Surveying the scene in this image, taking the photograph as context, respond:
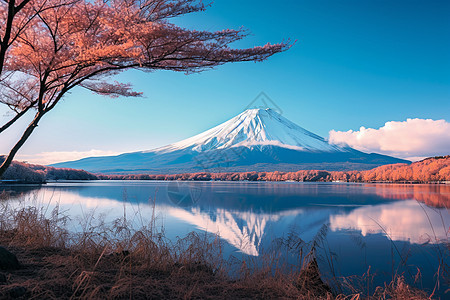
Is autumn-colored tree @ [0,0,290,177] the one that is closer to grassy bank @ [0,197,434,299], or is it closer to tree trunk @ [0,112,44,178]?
tree trunk @ [0,112,44,178]

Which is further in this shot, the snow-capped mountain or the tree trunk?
the snow-capped mountain

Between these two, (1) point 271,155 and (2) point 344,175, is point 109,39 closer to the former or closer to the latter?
(2) point 344,175

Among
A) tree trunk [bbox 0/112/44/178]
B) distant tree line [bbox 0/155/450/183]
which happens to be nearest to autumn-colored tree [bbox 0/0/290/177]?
tree trunk [bbox 0/112/44/178]

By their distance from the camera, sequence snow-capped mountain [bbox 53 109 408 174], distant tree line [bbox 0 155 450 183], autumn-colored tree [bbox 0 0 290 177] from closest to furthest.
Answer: autumn-colored tree [bbox 0 0 290 177] < distant tree line [bbox 0 155 450 183] < snow-capped mountain [bbox 53 109 408 174]

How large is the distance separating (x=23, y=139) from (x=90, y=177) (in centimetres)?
7314

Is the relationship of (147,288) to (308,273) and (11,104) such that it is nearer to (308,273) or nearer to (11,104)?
(308,273)

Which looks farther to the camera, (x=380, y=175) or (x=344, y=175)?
(x=344, y=175)

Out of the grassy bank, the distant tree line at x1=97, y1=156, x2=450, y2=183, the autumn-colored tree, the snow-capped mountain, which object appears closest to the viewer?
the grassy bank

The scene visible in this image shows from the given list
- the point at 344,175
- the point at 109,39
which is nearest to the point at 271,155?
the point at 344,175

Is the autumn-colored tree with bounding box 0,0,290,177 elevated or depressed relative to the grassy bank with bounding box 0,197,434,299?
elevated

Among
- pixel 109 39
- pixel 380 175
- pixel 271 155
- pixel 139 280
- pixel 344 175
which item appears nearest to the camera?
pixel 139 280

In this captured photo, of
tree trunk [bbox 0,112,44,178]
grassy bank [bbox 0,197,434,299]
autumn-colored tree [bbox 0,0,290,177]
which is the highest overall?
autumn-colored tree [bbox 0,0,290,177]

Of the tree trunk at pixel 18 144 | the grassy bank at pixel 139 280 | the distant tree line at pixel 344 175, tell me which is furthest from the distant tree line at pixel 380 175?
the grassy bank at pixel 139 280

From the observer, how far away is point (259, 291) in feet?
10.9
